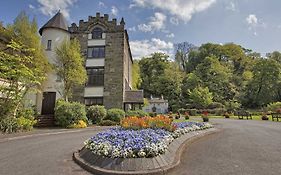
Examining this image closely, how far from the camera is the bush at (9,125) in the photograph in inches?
566

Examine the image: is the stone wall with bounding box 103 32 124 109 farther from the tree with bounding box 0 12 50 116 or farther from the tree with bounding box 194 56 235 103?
the tree with bounding box 194 56 235 103

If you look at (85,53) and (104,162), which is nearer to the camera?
(104,162)

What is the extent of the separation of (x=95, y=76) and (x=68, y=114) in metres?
8.15

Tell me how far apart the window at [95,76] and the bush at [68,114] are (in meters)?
6.53

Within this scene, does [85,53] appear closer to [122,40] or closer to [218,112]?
[122,40]

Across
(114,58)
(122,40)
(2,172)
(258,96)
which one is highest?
(122,40)

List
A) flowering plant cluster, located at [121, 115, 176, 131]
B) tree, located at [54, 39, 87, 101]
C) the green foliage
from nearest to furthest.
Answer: flowering plant cluster, located at [121, 115, 176, 131]
tree, located at [54, 39, 87, 101]
the green foliage

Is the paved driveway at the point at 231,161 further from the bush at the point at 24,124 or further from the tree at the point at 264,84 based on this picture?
the tree at the point at 264,84

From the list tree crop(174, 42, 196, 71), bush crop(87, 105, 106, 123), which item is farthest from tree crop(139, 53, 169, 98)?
bush crop(87, 105, 106, 123)

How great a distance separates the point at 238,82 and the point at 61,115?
56155 millimetres

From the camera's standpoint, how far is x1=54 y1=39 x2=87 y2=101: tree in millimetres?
23844

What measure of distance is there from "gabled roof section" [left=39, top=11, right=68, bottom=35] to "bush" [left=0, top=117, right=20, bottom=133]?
1462cm

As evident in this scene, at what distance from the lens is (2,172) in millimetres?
6070

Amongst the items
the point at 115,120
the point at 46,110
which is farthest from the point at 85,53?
the point at 115,120
